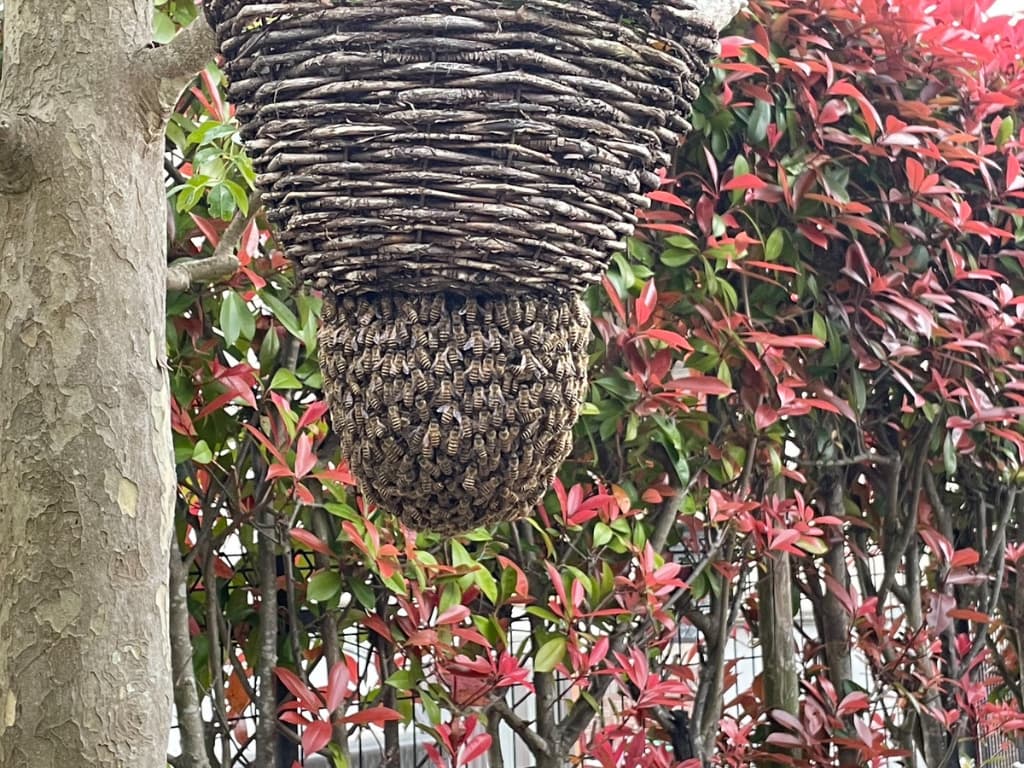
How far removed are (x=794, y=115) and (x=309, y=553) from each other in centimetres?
95

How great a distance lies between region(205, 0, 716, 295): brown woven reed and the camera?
1.98ft

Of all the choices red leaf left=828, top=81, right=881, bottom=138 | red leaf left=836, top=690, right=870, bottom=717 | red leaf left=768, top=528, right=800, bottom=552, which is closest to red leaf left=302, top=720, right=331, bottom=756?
red leaf left=768, top=528, right=800, bottom=552

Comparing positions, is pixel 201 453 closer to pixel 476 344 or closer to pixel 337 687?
pixel 337 687

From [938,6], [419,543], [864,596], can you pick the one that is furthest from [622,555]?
[938,6]

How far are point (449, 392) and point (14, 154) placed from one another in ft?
1.06

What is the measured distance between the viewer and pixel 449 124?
61 cm

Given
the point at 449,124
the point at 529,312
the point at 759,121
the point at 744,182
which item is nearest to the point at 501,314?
the point at 529,312

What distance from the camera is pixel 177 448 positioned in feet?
4.15

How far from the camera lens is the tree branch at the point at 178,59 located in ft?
2.42

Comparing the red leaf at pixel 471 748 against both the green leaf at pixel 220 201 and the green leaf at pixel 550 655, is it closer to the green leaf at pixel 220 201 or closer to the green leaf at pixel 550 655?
the green leaf at pixel 550 655

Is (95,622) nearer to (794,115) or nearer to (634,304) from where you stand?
(634,304)

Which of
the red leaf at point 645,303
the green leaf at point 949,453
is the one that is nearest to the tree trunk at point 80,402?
the red leaf at point 645,303

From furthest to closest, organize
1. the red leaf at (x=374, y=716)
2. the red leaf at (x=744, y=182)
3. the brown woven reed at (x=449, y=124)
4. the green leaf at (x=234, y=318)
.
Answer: the red leaf at (x=744, y=182)
the red leaf at (x=374, y=716)
the green leaf at (x=234, y=318)
the brown woven reed at (x=449, y=124)

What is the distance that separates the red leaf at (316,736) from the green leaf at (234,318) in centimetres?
44
